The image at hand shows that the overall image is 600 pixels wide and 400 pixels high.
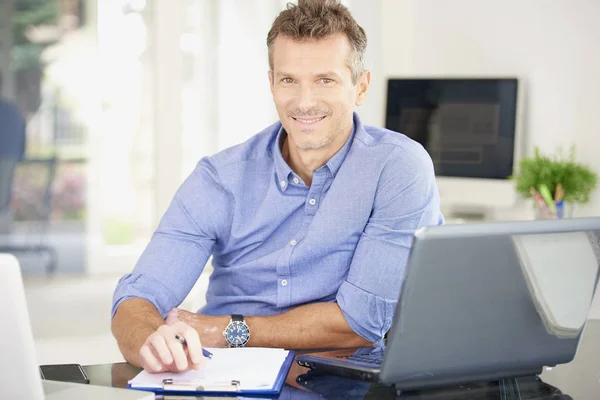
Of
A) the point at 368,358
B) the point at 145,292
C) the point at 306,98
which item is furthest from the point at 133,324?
the point at 306,98

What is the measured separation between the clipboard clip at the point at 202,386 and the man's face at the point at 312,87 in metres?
0.79

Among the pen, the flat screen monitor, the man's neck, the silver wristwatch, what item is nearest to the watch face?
the silver wristwatch

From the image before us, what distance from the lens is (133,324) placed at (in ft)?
5.18

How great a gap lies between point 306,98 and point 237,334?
1.75ft

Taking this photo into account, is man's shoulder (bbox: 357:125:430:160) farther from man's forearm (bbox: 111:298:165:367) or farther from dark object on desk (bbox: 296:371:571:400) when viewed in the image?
dark object on desk (bbox: 296:371:571:400)

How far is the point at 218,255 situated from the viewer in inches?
75.3

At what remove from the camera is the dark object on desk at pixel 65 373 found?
1.21 m

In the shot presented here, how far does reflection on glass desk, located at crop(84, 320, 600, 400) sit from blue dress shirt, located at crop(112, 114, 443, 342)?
0.43 metres

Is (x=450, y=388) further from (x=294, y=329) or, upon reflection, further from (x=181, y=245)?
(x=181, y=245)

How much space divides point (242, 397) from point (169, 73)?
16.0 ft

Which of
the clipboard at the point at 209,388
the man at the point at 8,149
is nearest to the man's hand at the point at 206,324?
the clipboard at the point at 209,388

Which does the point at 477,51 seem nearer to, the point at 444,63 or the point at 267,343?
the point at 444,63

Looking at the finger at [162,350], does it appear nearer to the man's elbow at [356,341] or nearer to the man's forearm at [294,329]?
the man's forearm at [294,329]

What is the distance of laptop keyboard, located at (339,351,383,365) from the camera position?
49.9 inches
